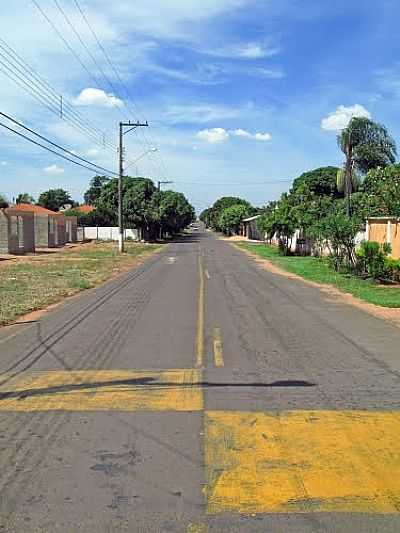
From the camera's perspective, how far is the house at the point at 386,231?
23156 mm

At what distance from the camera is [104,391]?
7.45 metres

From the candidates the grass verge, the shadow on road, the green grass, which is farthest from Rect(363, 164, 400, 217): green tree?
the shadow on road

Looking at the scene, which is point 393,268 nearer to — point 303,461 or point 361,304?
point 361,304

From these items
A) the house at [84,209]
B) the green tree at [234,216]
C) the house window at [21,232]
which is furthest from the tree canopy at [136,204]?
the green tree at [234,216]

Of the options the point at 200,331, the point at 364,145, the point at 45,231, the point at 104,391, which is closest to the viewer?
the point at 104,391

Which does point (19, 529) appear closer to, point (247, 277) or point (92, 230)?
point (247, 277)

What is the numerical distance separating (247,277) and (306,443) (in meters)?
20.6

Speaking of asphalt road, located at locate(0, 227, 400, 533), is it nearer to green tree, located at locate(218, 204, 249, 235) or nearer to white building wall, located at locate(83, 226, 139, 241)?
white building wall, located at locate(83, 226, 139, 241)

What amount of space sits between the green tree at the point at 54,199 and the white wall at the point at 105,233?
5614cm

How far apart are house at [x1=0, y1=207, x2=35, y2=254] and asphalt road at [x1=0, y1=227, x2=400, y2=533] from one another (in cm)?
3398

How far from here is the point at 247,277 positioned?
2614 centimetres

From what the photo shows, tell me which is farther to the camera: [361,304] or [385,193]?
[385,193]

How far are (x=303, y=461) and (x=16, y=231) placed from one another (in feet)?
148

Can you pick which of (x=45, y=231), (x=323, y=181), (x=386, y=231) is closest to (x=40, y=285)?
(x=386, y=231)
